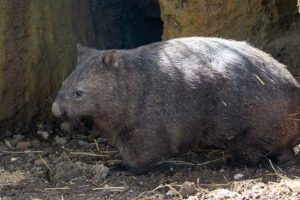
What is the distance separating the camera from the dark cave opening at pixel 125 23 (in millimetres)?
7344

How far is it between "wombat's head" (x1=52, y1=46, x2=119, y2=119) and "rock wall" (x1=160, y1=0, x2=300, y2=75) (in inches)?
49.2

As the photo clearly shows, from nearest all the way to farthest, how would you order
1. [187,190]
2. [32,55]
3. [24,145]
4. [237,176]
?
[187,190], [237,176], [24,145], [32,55]

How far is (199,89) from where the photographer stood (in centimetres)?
545

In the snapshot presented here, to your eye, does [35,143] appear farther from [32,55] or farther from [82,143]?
[32,55]

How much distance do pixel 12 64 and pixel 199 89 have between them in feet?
5.87

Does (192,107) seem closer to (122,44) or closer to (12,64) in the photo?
(12,64)

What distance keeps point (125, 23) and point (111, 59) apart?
250 cm

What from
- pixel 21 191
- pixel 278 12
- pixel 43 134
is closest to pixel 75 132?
pixel 43 134

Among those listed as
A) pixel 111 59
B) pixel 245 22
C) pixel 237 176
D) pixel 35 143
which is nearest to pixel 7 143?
pixel 35 143

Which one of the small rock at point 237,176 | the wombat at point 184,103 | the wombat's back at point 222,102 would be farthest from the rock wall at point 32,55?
the small rock at point 237,176

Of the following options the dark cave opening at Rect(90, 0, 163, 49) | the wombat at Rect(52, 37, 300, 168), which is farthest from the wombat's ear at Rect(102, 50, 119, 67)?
the dark cave opening at Rect(90, 0, 163, 49)

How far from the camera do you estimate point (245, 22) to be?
659 cm

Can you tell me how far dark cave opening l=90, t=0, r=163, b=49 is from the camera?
734 centimetres

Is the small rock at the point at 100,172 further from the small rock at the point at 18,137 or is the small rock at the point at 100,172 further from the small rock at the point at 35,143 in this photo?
the small rock at the point at 18,137
